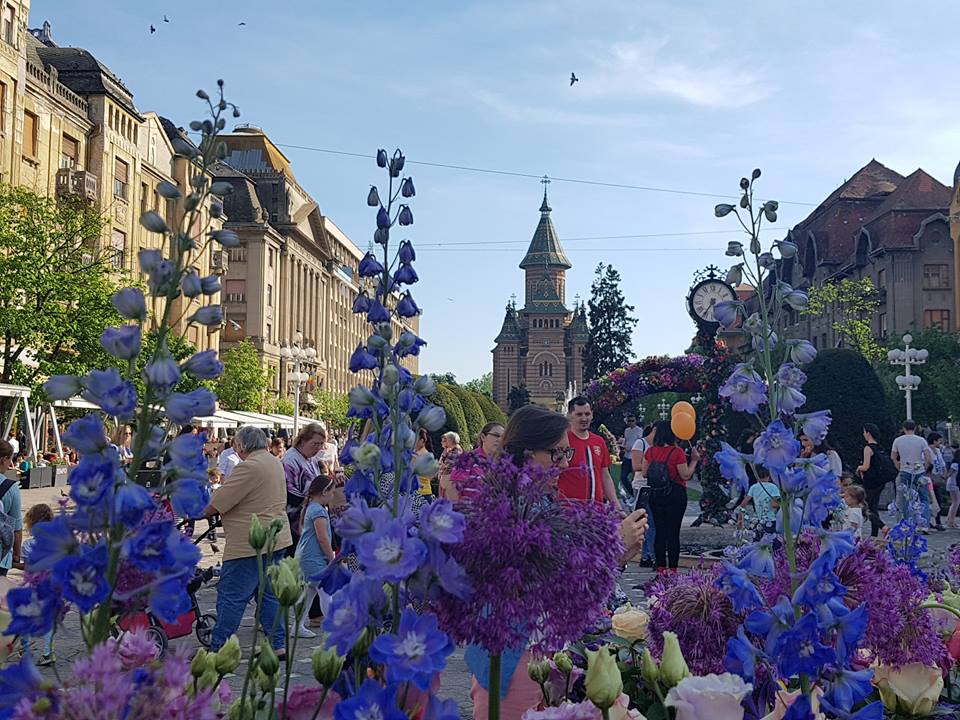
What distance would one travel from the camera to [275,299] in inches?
2997

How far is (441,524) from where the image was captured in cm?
142

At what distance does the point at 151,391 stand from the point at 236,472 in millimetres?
5780

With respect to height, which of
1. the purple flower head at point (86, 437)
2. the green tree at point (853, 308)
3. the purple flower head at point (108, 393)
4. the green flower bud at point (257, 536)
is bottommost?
the green flower bud at point (257, 536)

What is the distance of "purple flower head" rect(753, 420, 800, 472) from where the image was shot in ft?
6.21

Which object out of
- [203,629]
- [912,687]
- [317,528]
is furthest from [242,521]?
[912,687]

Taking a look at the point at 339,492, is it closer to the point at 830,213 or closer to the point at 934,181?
the point at 934,181

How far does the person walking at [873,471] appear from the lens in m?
14.8

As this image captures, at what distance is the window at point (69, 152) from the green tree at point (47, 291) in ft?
43.6

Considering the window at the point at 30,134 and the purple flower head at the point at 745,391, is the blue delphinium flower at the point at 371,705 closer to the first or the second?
the purple flower head at the point at 745,391

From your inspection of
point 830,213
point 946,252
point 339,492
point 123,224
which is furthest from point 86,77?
point 830,213

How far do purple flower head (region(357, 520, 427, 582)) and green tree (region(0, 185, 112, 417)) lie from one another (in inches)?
978

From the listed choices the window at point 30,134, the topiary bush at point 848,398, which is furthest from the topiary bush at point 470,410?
the topiary bush at point 848,398

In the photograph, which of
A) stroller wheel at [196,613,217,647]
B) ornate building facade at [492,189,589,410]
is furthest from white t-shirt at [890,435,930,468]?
ornate building facade at [492,189,589,410]

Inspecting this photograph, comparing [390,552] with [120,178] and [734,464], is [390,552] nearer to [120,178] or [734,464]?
[734,464]
